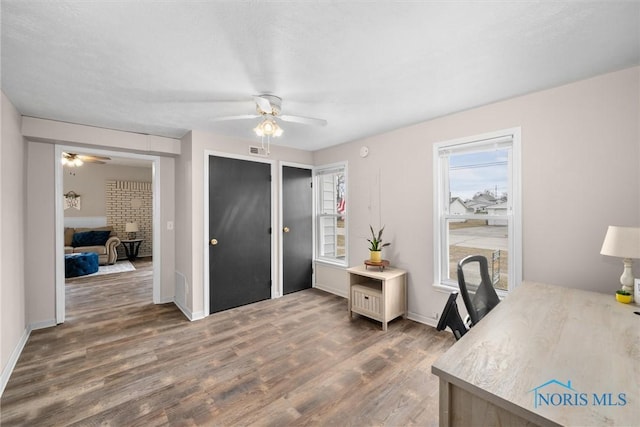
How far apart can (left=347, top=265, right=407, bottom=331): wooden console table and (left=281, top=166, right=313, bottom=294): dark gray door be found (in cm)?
122

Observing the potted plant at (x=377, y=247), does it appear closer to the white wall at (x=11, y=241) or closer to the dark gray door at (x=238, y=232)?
the dark gray door at (x=238, y=232)

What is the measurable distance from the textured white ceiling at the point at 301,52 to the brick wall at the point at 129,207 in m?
5.12

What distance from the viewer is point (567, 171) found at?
214 cm

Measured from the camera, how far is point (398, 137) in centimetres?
326

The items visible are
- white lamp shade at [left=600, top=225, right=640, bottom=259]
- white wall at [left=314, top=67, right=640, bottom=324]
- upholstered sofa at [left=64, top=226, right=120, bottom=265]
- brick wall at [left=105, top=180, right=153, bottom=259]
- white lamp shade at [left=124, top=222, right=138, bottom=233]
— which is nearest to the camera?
white lamp shade at [left=600, top=225, right=640, bottom=259]

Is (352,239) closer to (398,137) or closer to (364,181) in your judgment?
(364,181)

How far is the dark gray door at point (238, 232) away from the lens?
3.44 m

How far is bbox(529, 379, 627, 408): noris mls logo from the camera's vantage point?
31.6 inches

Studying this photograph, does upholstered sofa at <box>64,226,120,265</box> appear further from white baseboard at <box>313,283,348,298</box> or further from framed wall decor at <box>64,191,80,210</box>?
white baseboard at <box>313,283,348,298</box>

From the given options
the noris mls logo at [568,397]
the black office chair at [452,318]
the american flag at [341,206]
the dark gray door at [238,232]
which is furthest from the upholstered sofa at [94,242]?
the noris mls logo at [568,397]

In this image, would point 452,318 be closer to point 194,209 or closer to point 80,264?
point 194,209

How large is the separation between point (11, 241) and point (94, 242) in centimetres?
455

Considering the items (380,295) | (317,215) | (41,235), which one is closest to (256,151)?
(317,215)

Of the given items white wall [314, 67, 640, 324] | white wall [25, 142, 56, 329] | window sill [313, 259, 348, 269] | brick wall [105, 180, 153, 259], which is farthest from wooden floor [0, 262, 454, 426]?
brick wall [105, 180, 153, 259]
